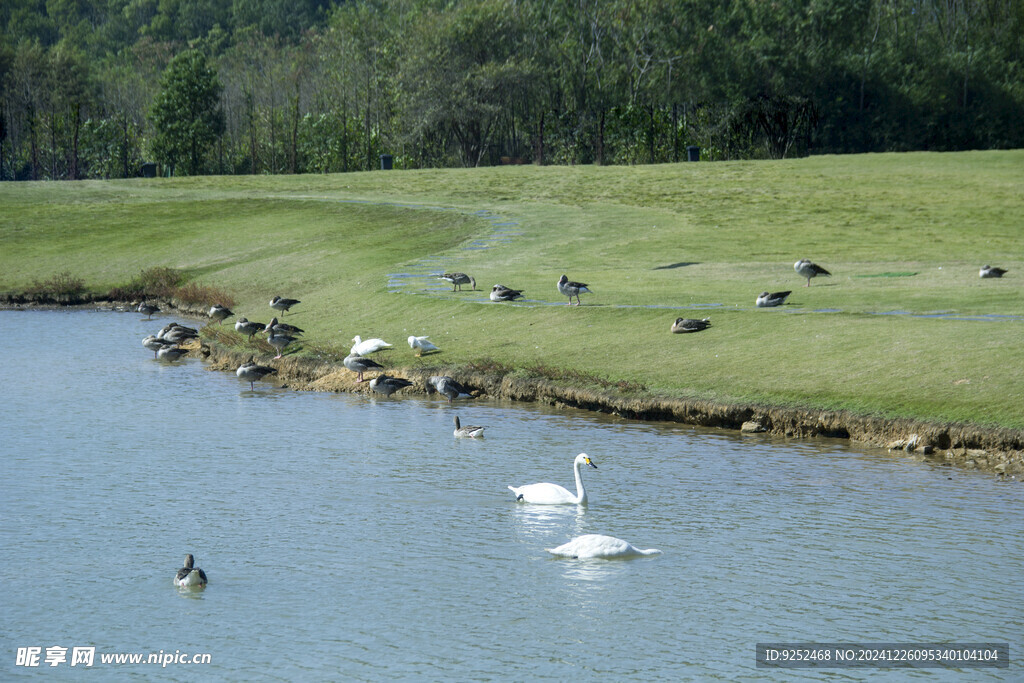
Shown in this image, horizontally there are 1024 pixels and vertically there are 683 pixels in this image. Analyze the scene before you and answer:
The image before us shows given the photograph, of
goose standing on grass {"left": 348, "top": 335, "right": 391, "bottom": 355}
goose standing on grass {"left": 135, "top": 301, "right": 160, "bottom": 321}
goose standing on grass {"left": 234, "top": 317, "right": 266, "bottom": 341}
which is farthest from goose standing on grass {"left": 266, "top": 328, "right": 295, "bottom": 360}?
goose standing on grass {"left": 135, "top": 301, "right": 160, "bottom": 321}

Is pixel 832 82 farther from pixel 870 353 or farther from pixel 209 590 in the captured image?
pixel 209 590

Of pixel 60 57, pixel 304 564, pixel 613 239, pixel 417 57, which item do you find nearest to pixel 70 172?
pixel 60 57

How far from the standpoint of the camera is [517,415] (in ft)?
89.8

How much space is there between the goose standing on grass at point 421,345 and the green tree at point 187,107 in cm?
9519

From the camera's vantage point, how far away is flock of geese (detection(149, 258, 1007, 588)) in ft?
50.1

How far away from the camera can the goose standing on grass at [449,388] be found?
2872 centimetres

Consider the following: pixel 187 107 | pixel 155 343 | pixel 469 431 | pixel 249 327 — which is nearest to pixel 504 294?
pixel 249 327

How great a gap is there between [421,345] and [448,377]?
2.82m

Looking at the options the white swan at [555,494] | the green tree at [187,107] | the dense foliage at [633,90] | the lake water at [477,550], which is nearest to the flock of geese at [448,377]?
the white swan at [555,494]

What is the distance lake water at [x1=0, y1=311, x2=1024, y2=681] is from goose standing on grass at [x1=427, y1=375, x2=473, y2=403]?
108 inches

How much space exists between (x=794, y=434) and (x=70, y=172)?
129 meters

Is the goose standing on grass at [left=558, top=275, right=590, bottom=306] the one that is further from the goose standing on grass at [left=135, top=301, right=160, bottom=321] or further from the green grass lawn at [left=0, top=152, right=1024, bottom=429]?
the goose standing on grass at [left=135, top=301, right=160, bottom=321]

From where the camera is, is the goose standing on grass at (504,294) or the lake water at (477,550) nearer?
the lake water at (477,550)

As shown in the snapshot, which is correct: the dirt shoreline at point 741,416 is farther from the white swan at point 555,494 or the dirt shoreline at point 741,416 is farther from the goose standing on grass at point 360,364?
the white swan at point 555,494
